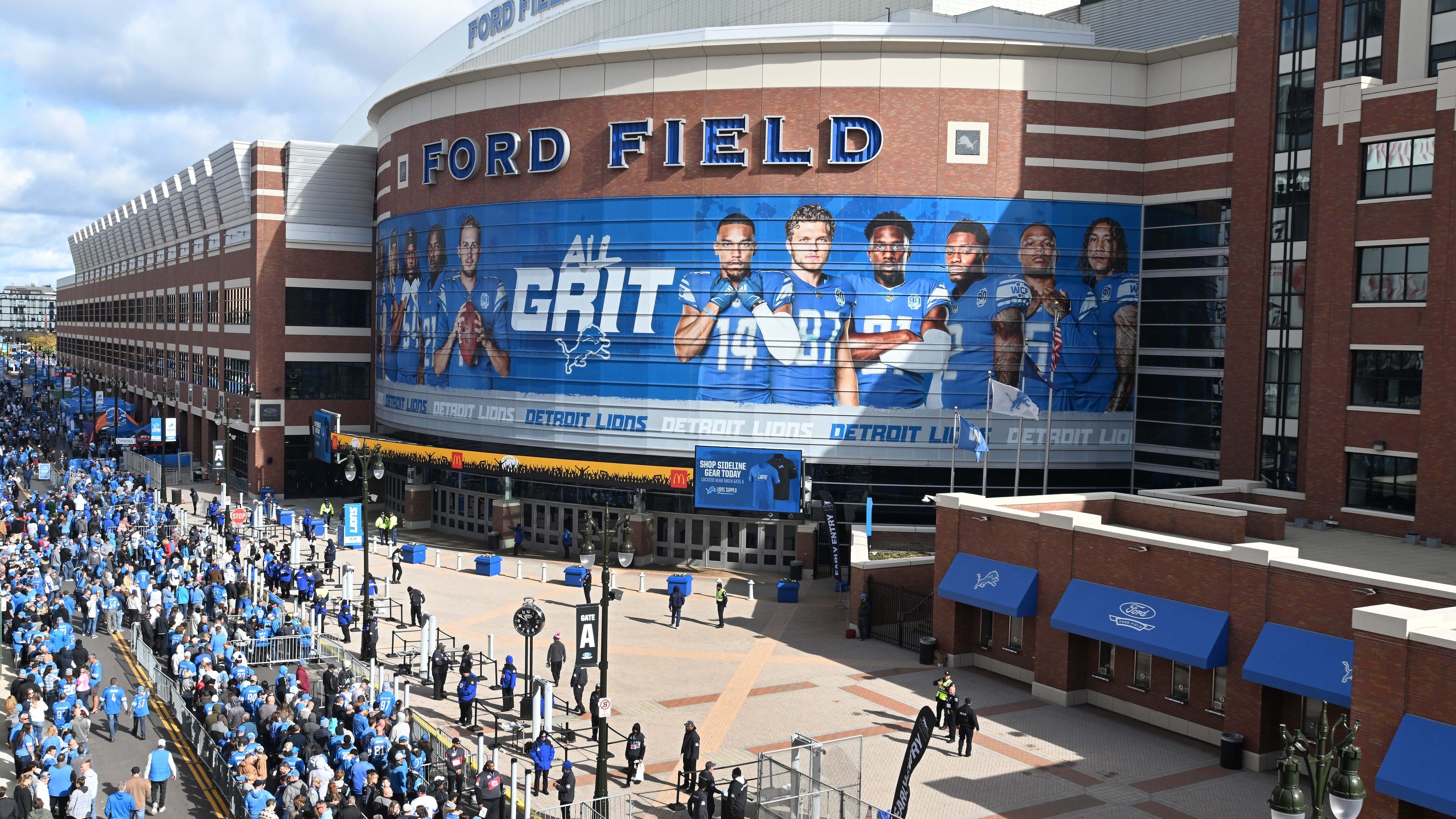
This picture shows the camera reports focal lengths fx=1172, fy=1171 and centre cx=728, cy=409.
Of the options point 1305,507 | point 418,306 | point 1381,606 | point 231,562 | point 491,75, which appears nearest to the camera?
point 1381,606

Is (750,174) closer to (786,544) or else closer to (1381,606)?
(786,544)

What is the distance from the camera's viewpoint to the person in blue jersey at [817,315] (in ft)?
168

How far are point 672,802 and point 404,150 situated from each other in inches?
1891

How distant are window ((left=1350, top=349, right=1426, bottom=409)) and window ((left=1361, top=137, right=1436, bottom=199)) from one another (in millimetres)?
4772

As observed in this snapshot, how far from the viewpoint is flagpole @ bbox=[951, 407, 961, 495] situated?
49.2 metres

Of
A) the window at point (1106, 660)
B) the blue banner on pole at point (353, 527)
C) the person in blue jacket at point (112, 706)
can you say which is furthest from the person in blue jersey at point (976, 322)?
the person in blue jacket at point (112, 706)

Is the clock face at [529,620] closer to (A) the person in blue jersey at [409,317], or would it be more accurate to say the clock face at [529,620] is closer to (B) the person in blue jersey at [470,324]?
(B) the person in blue jersey at [470,324]

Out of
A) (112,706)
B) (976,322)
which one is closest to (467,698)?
(112,706)

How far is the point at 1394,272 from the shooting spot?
115ft

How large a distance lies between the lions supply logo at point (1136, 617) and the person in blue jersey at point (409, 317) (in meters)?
41.7

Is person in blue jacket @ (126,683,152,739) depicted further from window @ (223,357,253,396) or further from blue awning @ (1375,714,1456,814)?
window @ (223,357,253,396)

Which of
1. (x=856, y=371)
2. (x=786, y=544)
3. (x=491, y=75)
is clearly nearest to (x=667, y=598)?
(x=786, y=544)

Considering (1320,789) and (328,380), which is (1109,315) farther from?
(328,380)

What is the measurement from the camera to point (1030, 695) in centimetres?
3394
